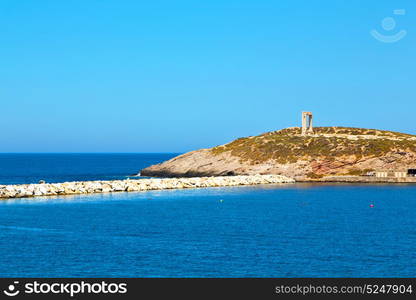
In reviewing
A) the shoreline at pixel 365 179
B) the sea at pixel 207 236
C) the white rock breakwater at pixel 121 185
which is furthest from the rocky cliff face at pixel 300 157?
the sea at pixel 207 236

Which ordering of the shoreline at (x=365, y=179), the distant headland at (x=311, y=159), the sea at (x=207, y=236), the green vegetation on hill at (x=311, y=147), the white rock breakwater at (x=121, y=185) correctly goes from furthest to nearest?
the green vegetation on hill at (x=311, y=147)
the distant headland at (x=311, y=159)
the shoreline at (x=365, y=179)
the white rock breakwater at (x=121, y=185)
the sea at (x=207, y=236)

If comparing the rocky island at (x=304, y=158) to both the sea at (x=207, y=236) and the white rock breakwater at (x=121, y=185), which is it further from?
the sea at (x=207, y=236)

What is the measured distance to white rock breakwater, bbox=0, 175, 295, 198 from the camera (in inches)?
4018

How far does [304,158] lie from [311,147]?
681 cm

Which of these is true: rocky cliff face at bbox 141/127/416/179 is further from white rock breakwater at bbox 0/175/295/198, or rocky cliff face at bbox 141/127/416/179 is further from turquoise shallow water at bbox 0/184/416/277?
turquoise shallow water at bbox 0/184/416/277

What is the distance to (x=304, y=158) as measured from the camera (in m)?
150

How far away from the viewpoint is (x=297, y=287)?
3644 cm

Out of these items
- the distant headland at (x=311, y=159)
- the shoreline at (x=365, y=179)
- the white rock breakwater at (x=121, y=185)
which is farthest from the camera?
the distant headland at (x=311, y=159)

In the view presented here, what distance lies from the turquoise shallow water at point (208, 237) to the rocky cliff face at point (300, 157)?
146ft

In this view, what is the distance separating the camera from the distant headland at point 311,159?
145750mm

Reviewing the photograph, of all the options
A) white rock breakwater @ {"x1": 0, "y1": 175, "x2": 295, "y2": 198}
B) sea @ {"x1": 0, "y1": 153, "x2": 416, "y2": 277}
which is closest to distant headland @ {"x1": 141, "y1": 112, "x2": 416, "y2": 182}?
white rock breakwater @ {"x1": 0, "y1": 175, "x2": 295, "y2": 198}

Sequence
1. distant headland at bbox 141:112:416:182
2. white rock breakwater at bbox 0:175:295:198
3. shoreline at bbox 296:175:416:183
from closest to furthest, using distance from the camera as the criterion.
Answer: white rock breakwater at bbox 0:175:295:198, shoreline at bbox 296:175:416:183, distant headland at bbox 141:112:416:182

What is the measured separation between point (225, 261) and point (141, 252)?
7.26 metres

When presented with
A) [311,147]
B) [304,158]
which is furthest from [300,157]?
[311,147]
